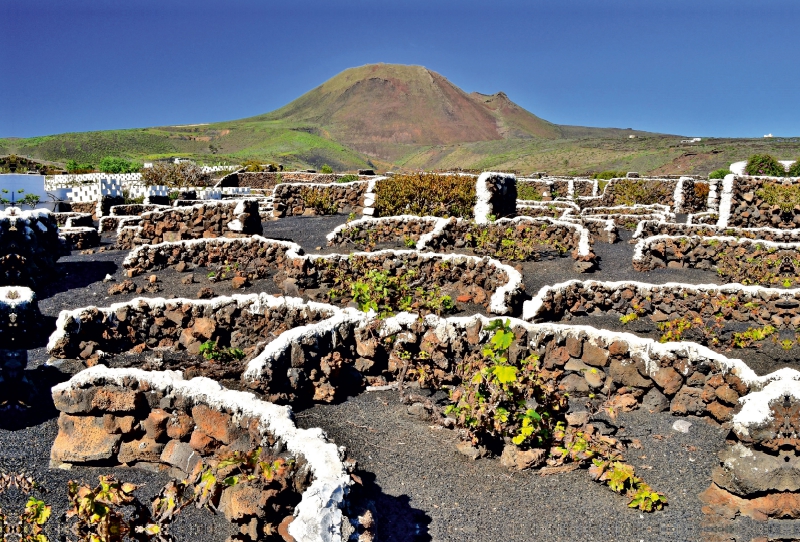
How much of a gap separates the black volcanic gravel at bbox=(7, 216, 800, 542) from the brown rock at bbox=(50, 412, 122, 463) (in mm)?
120

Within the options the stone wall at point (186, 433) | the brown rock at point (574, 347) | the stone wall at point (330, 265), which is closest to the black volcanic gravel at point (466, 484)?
the stone wall at point (186, 433)

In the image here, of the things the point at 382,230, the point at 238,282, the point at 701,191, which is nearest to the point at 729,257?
the point at 382,230

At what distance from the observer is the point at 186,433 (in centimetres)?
491

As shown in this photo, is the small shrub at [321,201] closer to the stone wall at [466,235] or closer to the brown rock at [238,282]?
the stone wall at [466,235]

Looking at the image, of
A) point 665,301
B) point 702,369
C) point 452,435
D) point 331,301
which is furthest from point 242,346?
point 665,301

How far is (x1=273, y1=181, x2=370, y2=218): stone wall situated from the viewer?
2341 centimetres

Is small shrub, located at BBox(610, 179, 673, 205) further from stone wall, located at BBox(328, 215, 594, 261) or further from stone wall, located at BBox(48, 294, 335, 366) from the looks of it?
stone wall, located at BBox(48, 294, 335, 366)

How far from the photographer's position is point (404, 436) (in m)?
5.58

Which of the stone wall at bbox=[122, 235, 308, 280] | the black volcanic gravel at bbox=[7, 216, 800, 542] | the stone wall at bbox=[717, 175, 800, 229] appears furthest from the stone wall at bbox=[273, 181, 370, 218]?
the black volcanic gravel at bbox=[7, 216, 800, 542]

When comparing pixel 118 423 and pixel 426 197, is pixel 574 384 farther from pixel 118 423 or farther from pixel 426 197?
pixel 426 197

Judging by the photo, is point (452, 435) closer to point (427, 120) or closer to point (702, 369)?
point (702, 369)

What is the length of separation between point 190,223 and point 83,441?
481 inches

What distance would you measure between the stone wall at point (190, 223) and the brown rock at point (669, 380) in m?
12.3

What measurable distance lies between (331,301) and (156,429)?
5553 mm
